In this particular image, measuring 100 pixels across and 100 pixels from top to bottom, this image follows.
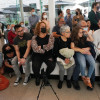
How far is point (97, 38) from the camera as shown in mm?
2371

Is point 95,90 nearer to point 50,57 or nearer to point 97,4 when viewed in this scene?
point 50,57

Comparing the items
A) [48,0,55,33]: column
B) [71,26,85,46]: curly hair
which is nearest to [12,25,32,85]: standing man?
[71,26,85,46]: curly hair

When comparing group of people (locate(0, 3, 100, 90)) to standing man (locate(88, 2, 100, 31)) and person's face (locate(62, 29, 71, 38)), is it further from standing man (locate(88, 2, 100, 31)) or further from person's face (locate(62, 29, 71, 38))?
standing man (locate(88, 2, 100, 31))

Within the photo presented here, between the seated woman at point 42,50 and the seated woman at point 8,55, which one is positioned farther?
the seated woman at point 8,55

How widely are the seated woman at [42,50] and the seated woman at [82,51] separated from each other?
49cm

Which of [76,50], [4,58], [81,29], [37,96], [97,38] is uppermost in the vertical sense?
[81,29]

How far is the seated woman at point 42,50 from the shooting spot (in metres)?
2.29

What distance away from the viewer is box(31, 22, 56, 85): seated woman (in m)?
2.29

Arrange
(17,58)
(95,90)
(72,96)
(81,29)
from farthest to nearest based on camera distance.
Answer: (17,58), (81,29), (95,90), (72,96)

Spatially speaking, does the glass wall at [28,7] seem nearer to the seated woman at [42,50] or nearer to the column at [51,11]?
the column at [51,11]

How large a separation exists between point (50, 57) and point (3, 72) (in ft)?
4.61

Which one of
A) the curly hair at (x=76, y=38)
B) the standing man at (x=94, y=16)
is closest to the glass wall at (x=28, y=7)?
the standing man at (x=94, y=16)

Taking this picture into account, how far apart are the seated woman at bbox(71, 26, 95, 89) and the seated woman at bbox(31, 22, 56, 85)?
0.49 meters

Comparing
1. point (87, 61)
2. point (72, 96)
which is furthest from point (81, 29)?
point (72, 96)
